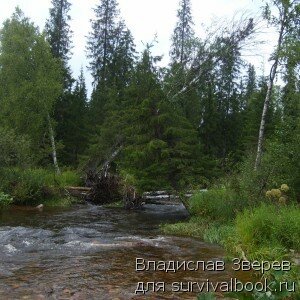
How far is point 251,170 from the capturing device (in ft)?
42.2

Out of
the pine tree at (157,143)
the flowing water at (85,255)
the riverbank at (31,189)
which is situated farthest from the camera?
the riverbank at (31,189)

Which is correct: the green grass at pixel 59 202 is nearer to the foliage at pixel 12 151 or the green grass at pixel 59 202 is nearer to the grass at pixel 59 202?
the grass at pixel 59 202

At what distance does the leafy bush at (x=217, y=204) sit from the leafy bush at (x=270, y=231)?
306 centimetres

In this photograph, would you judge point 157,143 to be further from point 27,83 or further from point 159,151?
point 27,83

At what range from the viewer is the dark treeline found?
15.9 metres

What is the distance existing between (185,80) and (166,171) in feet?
35.4

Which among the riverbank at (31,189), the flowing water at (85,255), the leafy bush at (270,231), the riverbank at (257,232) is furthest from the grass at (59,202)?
the leafy bush at (270,231)

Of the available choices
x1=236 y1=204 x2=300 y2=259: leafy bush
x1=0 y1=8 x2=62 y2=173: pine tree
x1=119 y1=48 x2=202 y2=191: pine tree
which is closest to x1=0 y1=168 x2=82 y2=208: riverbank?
x1=119 y1=48 x2=202 y2=191: pine tree

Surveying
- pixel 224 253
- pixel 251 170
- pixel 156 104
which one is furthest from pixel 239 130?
pixel 224 253

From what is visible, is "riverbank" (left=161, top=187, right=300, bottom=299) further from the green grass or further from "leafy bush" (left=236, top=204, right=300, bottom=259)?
the green grass

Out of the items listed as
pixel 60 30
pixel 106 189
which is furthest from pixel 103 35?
pixel 106 189

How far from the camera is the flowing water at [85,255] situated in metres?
6.14

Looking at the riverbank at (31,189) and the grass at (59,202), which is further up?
the riverbank at (31,189)

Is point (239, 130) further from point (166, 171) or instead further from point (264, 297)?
point (264, 297)
